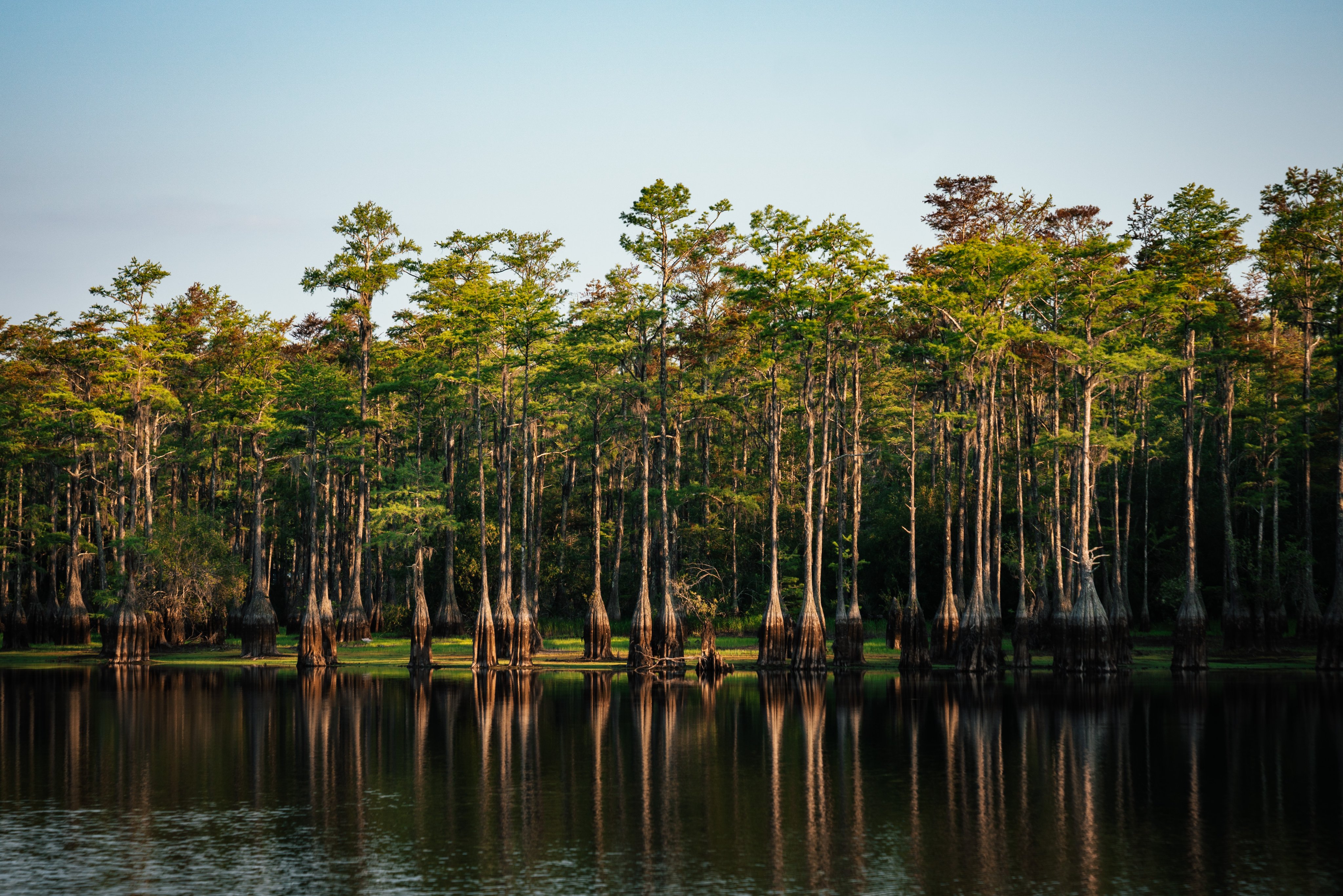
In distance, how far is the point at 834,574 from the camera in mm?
63531

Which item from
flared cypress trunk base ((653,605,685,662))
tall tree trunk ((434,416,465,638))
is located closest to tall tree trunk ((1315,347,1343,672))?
flared cypress trunk base ((653,605,685,662))

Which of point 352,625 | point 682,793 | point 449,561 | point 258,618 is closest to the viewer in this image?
point 682,793

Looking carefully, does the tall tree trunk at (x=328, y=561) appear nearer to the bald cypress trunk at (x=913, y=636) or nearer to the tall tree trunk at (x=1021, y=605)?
the bald cypress trunk at (x=913, y=636)

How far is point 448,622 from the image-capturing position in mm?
56750

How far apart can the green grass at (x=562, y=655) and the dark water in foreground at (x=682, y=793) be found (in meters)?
9.61

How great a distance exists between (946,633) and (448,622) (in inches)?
951

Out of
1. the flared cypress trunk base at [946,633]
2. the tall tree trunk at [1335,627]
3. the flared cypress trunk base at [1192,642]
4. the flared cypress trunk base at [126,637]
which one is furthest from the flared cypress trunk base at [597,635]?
the tall tree trunk at [1335,627]

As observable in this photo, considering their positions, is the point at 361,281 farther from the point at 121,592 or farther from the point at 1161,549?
the point at 1161,549

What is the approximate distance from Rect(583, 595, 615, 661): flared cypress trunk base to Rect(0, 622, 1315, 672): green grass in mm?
503

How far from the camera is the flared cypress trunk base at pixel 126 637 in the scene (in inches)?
1997

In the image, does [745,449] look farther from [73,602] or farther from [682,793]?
[682,793]

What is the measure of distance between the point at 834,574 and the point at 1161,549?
1655 centimetres

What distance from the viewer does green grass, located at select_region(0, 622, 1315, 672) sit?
45188 millimetres

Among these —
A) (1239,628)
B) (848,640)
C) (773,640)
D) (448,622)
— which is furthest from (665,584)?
(1239,628)
